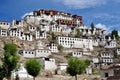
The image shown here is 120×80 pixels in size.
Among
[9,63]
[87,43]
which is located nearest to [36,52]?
[87,43]

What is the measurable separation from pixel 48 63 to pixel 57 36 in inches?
955

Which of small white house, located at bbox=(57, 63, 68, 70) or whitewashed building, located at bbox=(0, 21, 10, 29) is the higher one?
whitewashed building, located at bbox=(0, 21, 10, 29)

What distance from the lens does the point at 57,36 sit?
108 metres

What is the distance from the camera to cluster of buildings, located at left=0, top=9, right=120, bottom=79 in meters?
93.8

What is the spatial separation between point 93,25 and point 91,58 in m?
29.8

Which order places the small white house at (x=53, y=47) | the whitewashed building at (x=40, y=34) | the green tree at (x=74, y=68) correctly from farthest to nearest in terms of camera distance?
the whitewashed building at (x=40, y=34), the small white house at (x=53, y=47), the green tree at (x=74, y=68)

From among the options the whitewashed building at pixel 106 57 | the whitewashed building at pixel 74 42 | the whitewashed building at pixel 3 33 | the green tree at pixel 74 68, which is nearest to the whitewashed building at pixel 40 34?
the whitewashed building at pixel 74 42

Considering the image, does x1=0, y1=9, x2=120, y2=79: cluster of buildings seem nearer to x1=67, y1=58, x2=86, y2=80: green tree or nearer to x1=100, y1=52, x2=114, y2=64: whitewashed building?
x1=100, y1=52, x2=114, y2=64: whitewashed building

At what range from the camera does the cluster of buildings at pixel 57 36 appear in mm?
93750

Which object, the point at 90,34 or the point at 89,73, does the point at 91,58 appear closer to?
the point at 89,73

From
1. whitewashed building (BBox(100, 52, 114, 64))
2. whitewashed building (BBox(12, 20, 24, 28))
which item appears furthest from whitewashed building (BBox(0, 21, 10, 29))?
whitewashed building (BBox(100, 52, 114, 64))

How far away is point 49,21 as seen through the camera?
395 feet

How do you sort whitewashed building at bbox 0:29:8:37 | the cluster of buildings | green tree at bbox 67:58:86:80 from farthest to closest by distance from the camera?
whitewashed building at bbox 0:29:8:37
the cluster of buildings
green tree at bbox 67:58:86:80

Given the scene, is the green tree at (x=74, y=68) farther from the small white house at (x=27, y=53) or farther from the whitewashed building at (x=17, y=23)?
the whitewashed building at (x=17, y=23)
